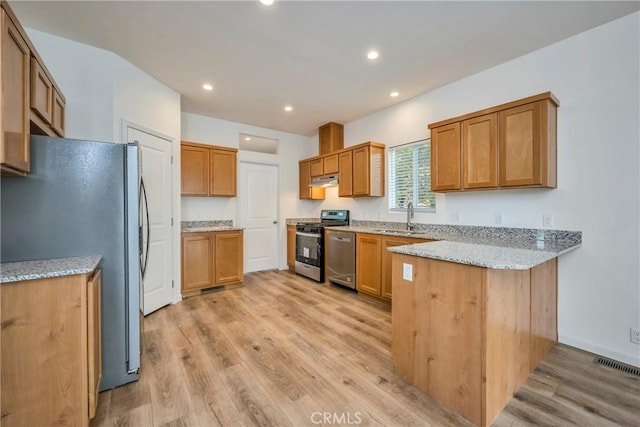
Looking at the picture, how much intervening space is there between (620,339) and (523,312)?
1183mm

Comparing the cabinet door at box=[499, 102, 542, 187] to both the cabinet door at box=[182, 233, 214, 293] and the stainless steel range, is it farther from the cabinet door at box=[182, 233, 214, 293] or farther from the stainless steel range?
the cabinet door at box=[182, 233, 214, 293]

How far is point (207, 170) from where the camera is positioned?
14.0 ft

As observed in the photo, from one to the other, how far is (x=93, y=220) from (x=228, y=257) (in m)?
2.43

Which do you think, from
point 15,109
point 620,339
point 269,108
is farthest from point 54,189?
point 620,339

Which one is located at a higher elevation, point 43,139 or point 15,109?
point 15,109

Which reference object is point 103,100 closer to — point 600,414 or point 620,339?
point 600,414

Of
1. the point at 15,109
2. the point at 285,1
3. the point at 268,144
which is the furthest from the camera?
the point at 268,144

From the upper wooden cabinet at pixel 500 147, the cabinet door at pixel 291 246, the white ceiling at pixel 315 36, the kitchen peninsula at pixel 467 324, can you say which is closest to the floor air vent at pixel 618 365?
the kitchen peninsula at pixel 467 324

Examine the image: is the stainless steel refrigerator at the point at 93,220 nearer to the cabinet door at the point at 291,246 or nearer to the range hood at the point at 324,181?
the range hood at the point at 324,181

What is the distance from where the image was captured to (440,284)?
1730 millimetres

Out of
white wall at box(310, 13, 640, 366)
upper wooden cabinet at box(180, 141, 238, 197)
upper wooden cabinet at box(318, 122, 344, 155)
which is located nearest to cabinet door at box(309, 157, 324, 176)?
upper wooden cabinet at box(318, 122, 344, 155)

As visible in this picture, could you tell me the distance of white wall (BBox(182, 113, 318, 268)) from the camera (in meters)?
4.49

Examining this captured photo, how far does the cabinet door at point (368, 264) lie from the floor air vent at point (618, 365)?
202 cm

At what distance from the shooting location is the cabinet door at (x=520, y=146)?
2416 millimetres
